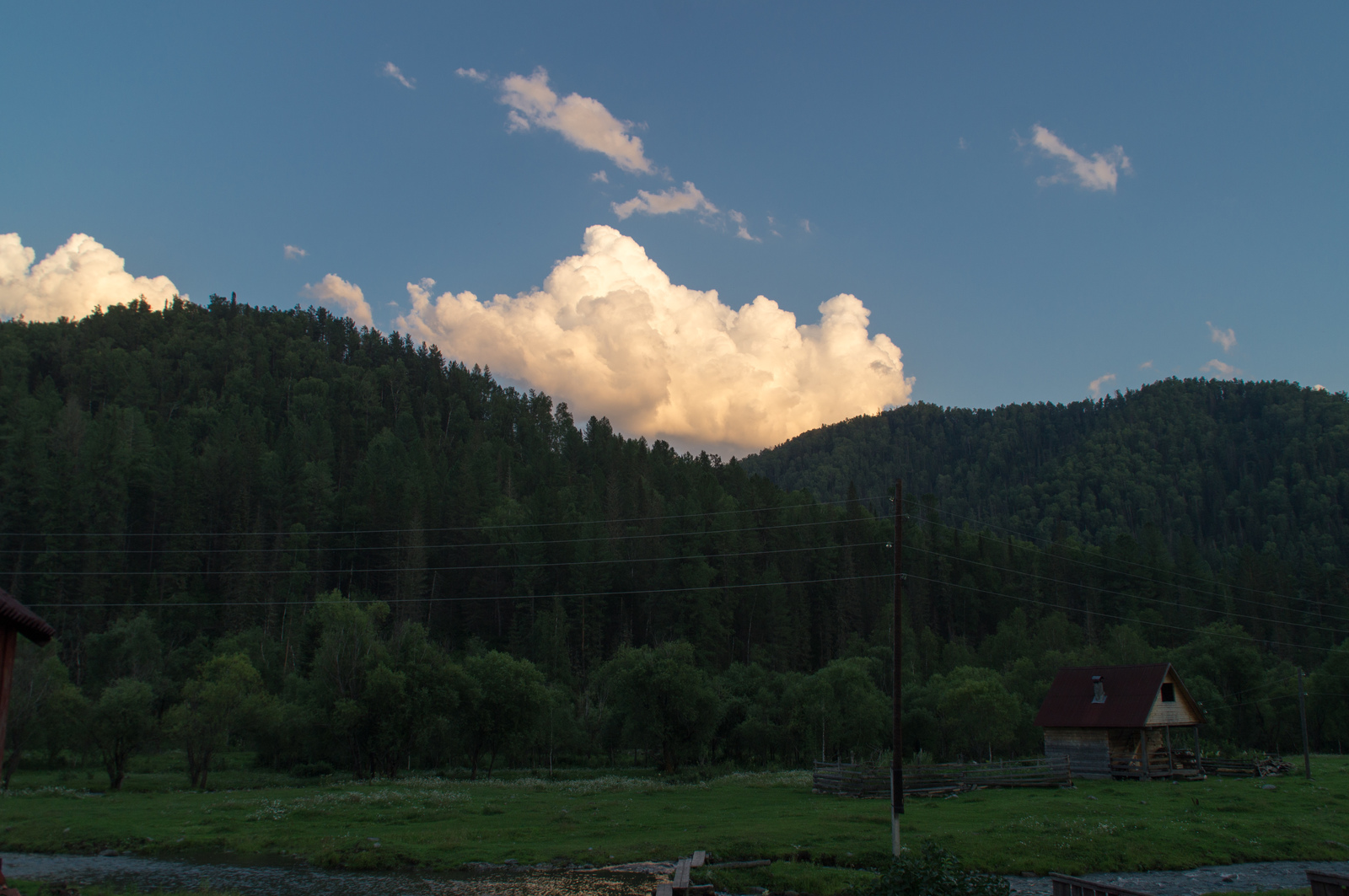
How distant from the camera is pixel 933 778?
157ft

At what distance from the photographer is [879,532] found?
134 meters

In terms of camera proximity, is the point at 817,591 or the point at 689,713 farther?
the point at 817,591

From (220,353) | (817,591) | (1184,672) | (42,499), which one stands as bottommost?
(1184,672)

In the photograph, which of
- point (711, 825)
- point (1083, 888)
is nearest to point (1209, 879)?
point (1083, 888)

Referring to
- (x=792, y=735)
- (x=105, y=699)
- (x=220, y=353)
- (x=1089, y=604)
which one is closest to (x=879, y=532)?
(x=1089, y=604)

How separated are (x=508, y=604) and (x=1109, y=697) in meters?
76.2

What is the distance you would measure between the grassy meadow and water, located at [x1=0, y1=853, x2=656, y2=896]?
1.51 m

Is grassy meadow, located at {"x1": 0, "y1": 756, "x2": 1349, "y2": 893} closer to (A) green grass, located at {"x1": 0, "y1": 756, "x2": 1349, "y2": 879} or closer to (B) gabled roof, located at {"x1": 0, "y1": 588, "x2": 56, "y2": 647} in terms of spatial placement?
(A) green grass, located at {"x1": 0, "y1": 756, "x2": 1349, "y2": 879}

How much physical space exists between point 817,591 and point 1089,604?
46885 millimetres

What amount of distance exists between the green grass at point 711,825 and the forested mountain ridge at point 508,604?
16.0 m

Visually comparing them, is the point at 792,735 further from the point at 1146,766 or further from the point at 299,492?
the point at 299,492

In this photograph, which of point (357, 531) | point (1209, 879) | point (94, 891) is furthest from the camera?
point (357, 531)

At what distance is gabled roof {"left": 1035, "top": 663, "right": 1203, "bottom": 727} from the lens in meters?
51.8

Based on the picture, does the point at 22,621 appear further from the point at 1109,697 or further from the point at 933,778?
the point at 1109,697
